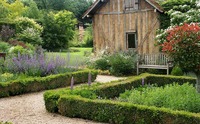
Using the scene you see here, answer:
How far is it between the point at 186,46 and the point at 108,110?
94.4 inches

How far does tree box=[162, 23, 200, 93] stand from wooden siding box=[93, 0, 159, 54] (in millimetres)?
8951

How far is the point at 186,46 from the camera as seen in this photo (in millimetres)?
7414

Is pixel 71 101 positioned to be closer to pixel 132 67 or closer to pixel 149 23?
pixel 132 67

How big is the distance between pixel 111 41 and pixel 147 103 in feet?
37.0

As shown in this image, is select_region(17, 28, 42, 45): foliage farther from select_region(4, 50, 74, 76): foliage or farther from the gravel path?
the gravel path

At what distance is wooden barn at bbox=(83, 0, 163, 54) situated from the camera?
54.7 ft

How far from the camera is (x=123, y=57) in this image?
16062 millimetres

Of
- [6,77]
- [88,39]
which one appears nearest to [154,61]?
[6,77]

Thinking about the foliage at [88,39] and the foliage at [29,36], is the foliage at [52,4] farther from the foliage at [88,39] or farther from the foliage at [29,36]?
the foliage at [29,36]

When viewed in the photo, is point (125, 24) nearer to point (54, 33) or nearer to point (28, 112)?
point (28, 112)

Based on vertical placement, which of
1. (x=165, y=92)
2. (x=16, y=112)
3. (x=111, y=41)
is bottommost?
(x=16, y=112)

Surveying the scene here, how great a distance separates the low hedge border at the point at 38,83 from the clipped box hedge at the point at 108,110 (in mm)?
2471

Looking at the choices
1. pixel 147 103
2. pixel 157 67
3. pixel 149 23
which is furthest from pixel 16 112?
pixel 149 23

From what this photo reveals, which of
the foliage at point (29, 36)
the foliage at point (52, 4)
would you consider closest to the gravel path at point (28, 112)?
the foliage at point (29, 36)
